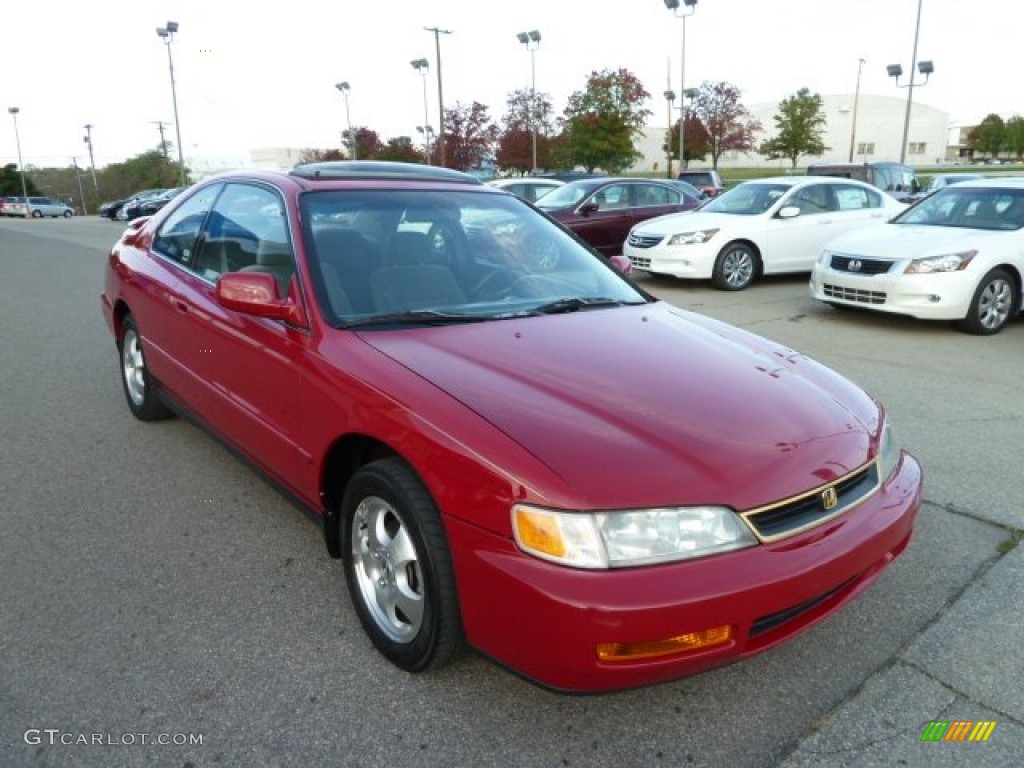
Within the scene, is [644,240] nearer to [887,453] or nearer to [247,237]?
[247,237]

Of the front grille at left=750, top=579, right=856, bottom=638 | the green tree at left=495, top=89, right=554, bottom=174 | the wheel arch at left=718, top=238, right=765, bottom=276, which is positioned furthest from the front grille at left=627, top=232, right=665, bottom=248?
the green tree at left=495, top=89, right=554, bottom=174

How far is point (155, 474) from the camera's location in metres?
4.05

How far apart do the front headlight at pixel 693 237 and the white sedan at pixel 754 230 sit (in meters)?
0.01

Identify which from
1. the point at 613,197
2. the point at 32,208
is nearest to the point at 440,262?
the point at 613,197

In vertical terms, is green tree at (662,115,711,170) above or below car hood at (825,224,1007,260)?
above

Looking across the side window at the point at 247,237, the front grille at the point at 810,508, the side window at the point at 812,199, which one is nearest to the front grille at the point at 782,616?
the front grille at the point at 810,508

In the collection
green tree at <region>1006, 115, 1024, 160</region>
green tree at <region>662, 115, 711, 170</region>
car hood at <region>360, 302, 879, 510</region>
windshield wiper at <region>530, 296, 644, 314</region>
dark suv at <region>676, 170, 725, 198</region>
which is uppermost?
green tree at <region>1006, 115, 1024, 160</region>

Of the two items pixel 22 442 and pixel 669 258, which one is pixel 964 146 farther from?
pixel 22 442

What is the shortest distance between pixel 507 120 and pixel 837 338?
42.4 m

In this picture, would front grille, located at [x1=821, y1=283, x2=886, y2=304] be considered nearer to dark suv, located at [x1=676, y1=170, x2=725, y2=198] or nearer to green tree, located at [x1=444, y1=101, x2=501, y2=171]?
dark suv, located at [x1=676, y1=170, x2=725, y2=198]

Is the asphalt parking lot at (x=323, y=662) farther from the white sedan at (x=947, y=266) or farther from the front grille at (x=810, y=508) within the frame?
the white sedan at (x=947, y=266)

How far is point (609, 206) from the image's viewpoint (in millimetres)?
12734

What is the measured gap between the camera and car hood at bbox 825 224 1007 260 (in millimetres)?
7617

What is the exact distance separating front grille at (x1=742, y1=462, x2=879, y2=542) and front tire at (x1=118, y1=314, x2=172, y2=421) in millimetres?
3630
